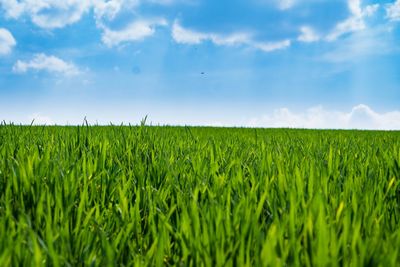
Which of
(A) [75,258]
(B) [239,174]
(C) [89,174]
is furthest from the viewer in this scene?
(C) [89,174]

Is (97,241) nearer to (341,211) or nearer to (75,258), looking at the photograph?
(75,258)

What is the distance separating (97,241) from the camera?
1.27m

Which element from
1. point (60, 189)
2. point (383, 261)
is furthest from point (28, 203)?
point (383, 261)

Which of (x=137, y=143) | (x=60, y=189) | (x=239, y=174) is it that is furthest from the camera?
(x=137, y=143)

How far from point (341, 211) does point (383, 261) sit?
0.43 meters

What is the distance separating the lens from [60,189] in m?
1.50

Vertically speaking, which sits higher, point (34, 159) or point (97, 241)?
point (34, 159)

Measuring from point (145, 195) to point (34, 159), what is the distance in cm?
67

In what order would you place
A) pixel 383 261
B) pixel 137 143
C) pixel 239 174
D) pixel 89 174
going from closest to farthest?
pixel 383 261 → pixel 239 174 → pixel 89 174 → pixel 137 143

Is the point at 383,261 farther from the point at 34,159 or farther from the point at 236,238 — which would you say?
the point at 34,159

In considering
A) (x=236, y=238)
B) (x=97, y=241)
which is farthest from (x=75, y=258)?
(x=236, y=238)

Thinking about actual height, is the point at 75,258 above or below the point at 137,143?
below

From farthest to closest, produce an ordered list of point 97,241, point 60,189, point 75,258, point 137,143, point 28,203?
point 137,143
point 28,203
point 60,189
point 97,241
point 75,258

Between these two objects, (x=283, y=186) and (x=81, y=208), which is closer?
(x=81, y=208)
